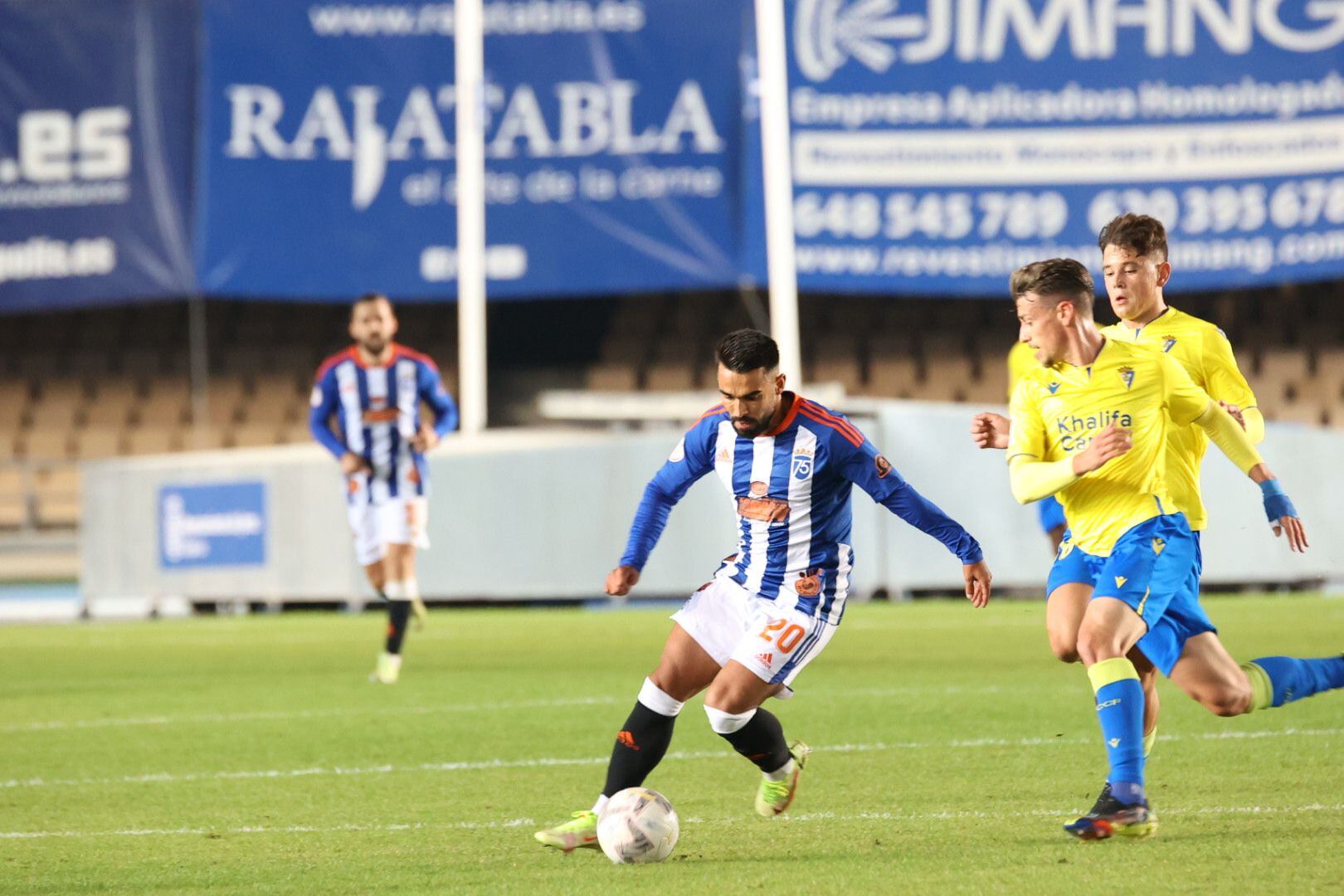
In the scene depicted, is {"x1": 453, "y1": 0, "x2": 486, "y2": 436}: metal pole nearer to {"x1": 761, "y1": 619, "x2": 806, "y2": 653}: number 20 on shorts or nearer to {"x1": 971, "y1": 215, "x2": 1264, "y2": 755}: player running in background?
{"x1": 971, "y1": 215, "x2": 1264, "y2": 755}: player running in background

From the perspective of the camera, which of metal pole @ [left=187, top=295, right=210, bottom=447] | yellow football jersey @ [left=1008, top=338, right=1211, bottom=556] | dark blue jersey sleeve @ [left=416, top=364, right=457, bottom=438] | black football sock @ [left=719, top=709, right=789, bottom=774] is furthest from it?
metal pole @ [left=187, top=295, right=210, bottom=447]

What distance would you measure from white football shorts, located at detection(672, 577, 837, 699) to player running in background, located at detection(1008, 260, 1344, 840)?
2.32ft

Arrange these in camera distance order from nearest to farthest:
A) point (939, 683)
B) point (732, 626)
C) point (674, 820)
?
point (674, 820) → point (732, 626) → point (939, 683)

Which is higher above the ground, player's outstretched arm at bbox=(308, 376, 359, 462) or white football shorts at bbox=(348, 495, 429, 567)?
player's outstretched arm at bbox=(308, 376, 359, 462)

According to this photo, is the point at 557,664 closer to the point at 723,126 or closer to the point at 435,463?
the point at 435,463

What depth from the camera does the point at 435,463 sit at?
1659 centimetres

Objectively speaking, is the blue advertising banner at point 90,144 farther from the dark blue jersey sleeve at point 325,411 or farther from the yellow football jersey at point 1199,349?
the yellow football jersey at point 1199,349

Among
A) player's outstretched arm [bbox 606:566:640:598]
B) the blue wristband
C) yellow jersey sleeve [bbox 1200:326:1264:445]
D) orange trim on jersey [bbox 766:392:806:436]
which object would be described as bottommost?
player's outstretched arm [bbox 606:566:640:598]

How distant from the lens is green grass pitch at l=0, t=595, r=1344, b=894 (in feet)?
15.5

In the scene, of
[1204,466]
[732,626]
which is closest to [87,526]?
[1204,466]

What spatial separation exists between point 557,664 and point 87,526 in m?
7.83

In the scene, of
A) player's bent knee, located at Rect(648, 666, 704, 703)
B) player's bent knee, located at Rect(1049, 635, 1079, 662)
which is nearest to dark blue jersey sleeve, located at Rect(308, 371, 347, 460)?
player's bent knee, located at Rect(648, 666, 704, 703)

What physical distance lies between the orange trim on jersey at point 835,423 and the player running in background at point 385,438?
5.60 meters

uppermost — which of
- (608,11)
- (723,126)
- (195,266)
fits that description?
(608,11)
